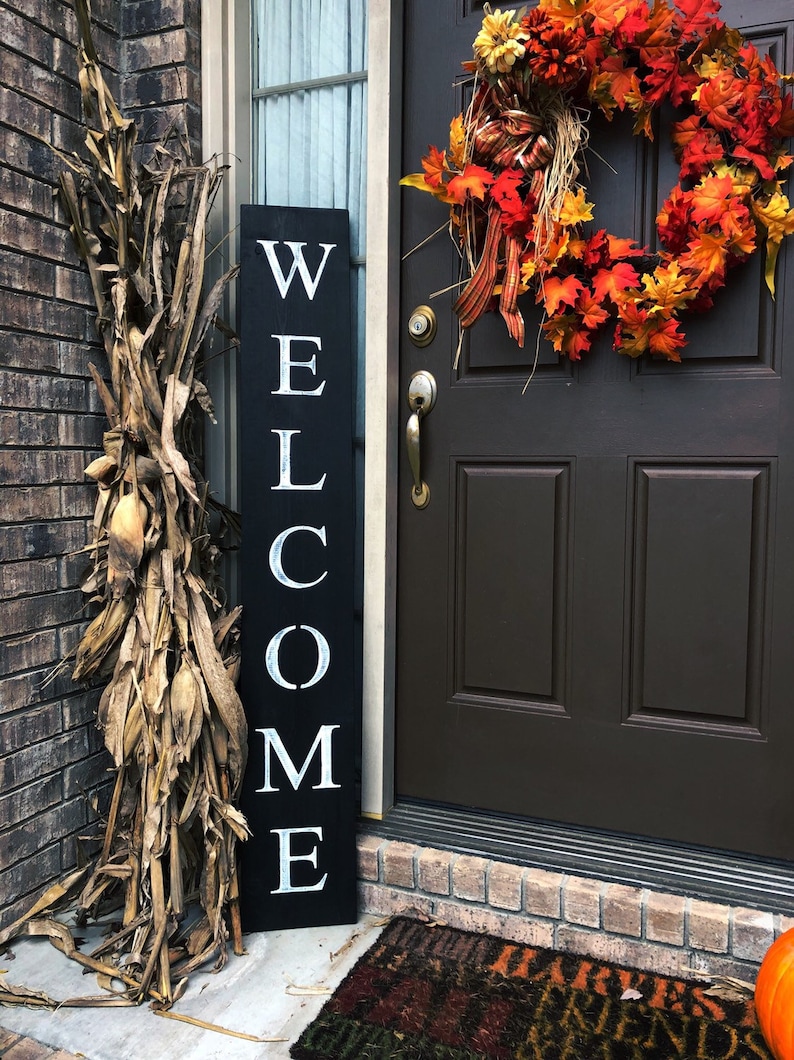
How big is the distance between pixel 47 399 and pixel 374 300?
31.4 inches

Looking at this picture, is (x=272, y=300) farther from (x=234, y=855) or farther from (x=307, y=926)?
(x=307, y=926)

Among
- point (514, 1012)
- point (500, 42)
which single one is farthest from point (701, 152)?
point (514, 1012)

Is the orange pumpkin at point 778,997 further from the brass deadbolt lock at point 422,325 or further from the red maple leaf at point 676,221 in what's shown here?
the brass deadbolt lock at point 422,325

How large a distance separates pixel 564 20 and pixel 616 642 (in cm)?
131

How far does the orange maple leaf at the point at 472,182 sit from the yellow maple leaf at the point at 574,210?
18cm

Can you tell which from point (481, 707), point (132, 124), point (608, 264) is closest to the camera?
point (608, 264)

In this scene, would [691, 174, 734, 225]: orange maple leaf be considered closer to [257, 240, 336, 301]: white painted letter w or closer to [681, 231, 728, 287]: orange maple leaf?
[681, 231, 728, 287]: orange maple leaf

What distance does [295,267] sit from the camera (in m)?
1.85

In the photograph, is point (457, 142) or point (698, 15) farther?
point (457, 142)

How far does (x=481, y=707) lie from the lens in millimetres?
1922

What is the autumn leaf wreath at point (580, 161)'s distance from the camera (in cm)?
156

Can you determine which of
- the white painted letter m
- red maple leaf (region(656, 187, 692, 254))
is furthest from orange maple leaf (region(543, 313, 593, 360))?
the white painted letter m

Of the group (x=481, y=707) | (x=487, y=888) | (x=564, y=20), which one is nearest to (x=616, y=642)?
(x=481, y=707)

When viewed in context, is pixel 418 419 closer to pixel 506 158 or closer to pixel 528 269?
pixel 528 269
